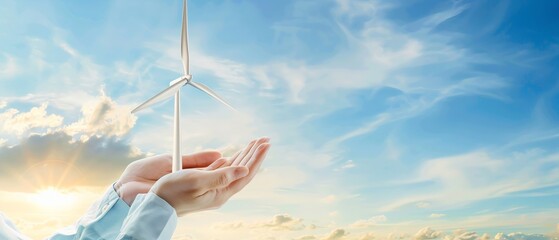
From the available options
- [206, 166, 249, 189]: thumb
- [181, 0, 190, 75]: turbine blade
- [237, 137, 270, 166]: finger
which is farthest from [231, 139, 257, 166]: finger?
[181, 0, 190, 75]: turbine blade

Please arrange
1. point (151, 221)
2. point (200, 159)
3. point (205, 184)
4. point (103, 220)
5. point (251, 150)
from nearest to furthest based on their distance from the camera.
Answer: point (151, 221) → point (205, 184) → point (103, 220) → point (251, 150) → point (200, 159)

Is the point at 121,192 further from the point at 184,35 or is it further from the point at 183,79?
the point at 184,35

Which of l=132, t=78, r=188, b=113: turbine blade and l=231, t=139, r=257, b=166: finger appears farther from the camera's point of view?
l=132, t=78, r=188, b=113: turbine blade

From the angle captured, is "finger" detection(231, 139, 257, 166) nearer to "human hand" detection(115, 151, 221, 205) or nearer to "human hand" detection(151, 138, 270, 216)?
"human hand" detection(151, 138, 270, 216)

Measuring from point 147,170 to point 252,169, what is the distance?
0.73 metres

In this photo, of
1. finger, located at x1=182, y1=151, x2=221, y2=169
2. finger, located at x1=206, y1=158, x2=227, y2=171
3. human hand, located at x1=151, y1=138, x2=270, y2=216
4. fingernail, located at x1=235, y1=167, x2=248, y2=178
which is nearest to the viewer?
human hand, located at x1=151, y1=138, x2=270, y2=216

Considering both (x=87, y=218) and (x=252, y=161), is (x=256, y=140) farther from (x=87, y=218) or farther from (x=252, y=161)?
(x=87, y=218)

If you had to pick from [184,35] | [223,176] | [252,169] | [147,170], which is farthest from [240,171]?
[184,35]

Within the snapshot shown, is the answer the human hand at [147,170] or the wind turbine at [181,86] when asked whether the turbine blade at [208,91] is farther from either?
the human hand at [147,170]

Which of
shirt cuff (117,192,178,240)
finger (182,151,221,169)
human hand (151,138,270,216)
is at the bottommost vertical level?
shirt cuff (117,192,178,240)

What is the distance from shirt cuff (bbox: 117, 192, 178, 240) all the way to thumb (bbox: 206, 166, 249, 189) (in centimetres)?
20

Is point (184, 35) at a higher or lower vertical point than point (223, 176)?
higher

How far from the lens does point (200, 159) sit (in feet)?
10.3

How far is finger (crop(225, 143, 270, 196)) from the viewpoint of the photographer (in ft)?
8.05
